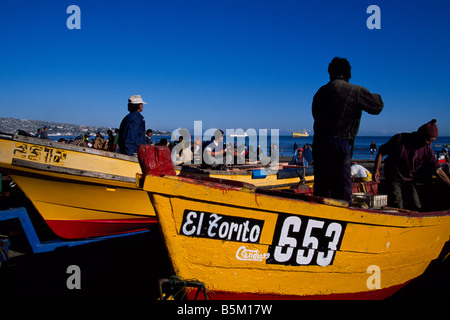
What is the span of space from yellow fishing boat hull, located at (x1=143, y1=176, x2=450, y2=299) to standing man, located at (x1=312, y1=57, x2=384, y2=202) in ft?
1.78

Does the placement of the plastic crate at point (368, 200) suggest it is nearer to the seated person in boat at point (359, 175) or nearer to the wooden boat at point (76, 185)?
the seated person in boat at point (359, 175)

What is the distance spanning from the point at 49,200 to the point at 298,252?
15.9 feet

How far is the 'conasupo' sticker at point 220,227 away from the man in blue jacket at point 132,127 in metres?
3.63

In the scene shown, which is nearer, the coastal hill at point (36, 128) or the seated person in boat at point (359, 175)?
the seated person in boat at point (359, 175)

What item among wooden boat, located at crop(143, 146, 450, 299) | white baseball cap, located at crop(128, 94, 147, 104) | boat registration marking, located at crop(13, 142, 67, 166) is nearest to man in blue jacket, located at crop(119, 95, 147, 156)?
white baseball cap, located at crop(128, 94, 147, 104)

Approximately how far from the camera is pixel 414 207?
5137mm

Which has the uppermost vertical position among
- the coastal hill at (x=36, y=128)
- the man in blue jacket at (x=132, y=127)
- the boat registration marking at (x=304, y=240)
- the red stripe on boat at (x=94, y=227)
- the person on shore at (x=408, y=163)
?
the coastal hill at (x=36, y=128)

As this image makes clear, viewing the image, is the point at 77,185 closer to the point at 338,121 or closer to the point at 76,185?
the point at 76,185

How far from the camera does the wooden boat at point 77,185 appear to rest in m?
5.05

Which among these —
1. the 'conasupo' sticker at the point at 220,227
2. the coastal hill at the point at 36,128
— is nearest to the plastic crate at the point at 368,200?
the 'conasupo' sticker at the point at 220,227

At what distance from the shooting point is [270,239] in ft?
10.3

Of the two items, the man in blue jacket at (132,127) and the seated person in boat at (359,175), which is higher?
the man in blue jacket at (132,127)
